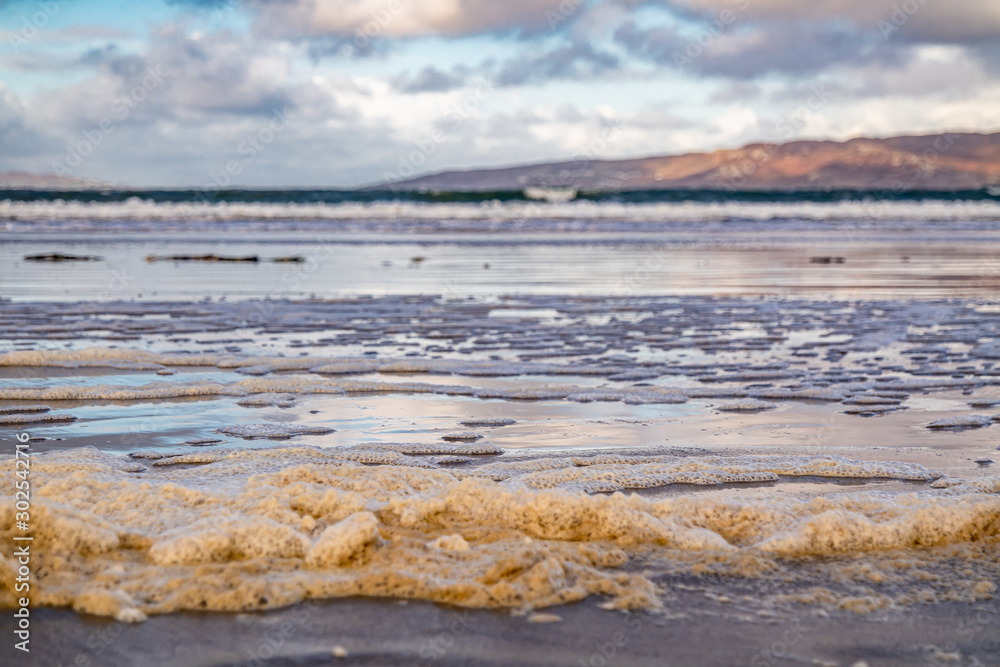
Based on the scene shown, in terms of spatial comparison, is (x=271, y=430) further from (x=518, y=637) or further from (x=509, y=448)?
(x=518, y=637)

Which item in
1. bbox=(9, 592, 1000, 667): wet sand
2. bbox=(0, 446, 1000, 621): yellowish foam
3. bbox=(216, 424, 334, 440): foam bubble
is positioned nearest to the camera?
bbox=(9, 592, 1000, 667): wet sand

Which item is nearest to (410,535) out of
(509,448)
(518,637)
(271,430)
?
(518,637)

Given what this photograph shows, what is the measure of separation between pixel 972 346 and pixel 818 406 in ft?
12.6

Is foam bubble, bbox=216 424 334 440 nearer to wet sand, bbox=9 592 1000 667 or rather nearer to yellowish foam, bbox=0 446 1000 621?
yellowish foam, bbox=0 446 1000 621

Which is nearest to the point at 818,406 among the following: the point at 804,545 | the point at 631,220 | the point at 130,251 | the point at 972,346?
the point at 804,545

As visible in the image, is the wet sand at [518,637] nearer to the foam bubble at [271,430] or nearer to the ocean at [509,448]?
the ocean at [509,448]

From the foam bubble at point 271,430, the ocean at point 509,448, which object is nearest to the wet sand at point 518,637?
the ocean at point 509,448

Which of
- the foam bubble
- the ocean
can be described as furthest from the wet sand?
the foam bubble

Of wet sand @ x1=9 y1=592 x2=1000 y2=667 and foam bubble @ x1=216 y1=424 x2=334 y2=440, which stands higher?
foam bubble @ x1=216 y1=424 x2=334 y2=440

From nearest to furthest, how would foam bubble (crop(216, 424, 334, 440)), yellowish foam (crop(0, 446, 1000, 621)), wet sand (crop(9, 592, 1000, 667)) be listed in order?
wet sand (crop(9, 592, 1000, 667)) < yellowish foam (crop(0, 446, 1000, 621)) < foam bubble (crop(216, 424, 334, 440))

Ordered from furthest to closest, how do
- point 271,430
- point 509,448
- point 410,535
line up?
point 271,430 < point 509,448 < point 410,535

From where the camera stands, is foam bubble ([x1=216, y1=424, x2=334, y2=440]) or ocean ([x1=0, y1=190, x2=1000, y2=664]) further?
foam bubble ([x1=216, y1=424, x2=334, y2=440])

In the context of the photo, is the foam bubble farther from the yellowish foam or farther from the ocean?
the yellowish foam

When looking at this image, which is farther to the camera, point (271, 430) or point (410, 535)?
point (271, 430)
